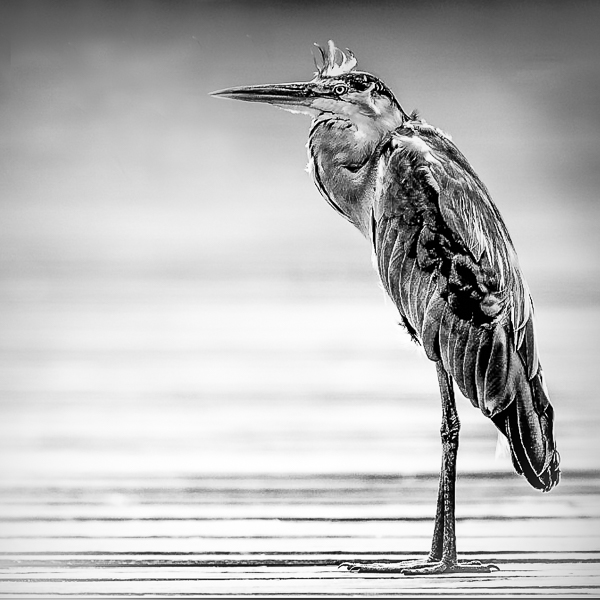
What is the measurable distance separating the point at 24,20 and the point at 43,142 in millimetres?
406

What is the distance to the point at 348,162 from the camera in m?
2.65

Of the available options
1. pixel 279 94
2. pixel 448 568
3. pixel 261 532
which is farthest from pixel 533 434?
pixel 279 94

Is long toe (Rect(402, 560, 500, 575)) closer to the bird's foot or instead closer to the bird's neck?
the bird's foot

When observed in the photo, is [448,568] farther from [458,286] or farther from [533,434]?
[458,286]

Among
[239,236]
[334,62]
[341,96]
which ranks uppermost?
[334,62]

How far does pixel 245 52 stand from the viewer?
9.64 ft

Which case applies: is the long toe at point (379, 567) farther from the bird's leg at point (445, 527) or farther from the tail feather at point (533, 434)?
the tail feather at point (533, 434)

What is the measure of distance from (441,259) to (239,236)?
695mm

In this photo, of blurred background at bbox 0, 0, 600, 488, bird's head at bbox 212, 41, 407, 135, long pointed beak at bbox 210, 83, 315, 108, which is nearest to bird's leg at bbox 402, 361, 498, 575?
blurred background at bbox 0, 0, 600, 488

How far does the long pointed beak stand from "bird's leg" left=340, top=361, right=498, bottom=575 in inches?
34.4

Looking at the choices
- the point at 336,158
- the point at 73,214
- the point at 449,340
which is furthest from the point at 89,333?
the point at 449,340

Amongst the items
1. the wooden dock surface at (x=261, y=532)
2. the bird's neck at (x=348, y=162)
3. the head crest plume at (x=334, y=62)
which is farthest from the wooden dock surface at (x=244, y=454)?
the head crest plume at (x=334, y=62)

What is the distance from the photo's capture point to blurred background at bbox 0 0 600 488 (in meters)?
2.78

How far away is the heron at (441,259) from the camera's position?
249cm
